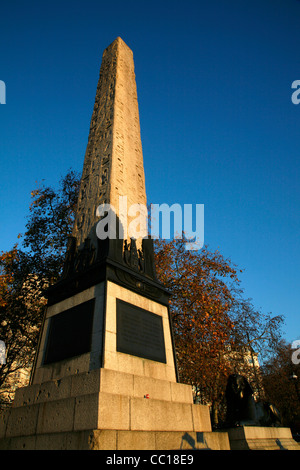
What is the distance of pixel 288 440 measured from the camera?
7965 mm

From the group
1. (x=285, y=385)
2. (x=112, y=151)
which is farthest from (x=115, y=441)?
(x=285, y=385)

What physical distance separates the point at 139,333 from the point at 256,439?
3742mm

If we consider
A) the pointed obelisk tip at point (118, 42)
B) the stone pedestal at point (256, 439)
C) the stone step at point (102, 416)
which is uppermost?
the pointed obelisk tip at point (118, 42)

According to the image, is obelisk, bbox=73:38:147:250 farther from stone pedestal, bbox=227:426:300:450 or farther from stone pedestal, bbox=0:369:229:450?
stone pedestal, bbox=227:426:300:450

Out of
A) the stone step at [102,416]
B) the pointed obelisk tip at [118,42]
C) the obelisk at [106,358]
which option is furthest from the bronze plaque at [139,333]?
the pointed obelisk tip at [118,42]

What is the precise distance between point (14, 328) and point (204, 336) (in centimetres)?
912

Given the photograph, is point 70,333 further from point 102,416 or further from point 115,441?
point 115,441

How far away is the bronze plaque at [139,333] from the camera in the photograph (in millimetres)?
5445

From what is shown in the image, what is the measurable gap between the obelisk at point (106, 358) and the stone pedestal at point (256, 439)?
1.21 meters

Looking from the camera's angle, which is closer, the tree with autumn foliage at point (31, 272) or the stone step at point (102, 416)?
the stone step at point (102, 416)

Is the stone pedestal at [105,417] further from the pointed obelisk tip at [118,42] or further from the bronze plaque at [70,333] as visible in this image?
the pointed obelisk tip at [118,42]

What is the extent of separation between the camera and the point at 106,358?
191 inches
